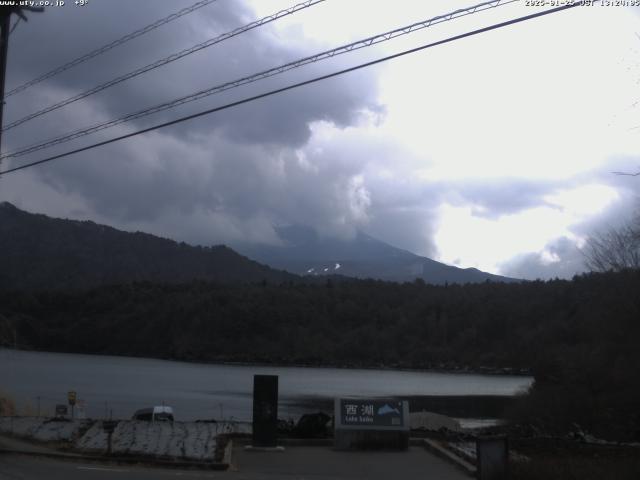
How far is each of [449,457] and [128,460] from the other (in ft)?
25.8

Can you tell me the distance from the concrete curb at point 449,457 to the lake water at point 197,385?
108 ft

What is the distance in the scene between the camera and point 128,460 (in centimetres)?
1927

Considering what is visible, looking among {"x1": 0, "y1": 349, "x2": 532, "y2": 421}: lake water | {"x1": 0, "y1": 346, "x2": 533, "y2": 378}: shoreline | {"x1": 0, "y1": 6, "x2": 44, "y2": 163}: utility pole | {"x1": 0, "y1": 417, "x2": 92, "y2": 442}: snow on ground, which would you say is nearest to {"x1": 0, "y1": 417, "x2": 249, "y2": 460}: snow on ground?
{"x1": 0, "y1": 417, "x2": 92, "y2": 442}: snow on ground

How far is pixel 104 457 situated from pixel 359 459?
20.6 feet

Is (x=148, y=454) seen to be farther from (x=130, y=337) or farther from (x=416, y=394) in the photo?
(x=130, y=337)

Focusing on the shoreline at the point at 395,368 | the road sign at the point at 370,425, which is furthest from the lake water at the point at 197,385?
the road sign at the point at 370,425

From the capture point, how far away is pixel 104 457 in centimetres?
1956

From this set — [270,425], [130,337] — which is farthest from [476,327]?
[270,425]

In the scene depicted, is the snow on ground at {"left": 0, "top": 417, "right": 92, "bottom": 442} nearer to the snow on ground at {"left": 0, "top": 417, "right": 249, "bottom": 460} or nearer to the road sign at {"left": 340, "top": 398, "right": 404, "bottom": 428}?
the snow on ground at {"left": 0, "top": 417, "right": 249, "bottom": 460}

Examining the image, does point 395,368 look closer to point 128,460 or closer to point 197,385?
point 197,385

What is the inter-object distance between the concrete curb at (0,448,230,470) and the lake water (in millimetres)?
34283

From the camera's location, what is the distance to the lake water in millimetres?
70188

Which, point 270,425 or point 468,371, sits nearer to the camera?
point 270,425

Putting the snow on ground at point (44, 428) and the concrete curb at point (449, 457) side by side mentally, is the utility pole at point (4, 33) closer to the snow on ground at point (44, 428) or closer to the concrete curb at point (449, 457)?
the snow on ground at point (44, 428)
